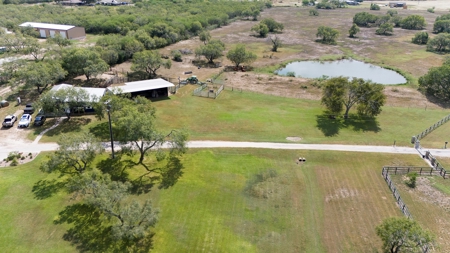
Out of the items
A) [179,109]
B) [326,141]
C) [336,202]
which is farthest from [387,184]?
[179,109]

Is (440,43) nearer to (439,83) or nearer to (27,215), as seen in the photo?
(439,83)

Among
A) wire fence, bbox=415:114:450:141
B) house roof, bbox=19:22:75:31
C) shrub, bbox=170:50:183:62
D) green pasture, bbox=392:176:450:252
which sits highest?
house roof, bbox=19:22:75:31

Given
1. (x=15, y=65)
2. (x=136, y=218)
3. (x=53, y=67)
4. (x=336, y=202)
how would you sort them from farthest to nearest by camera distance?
1. (x=15, y=65)
2. (x=53, y=67)
3. (x=336, y=202)
4. (x=136, y=218)

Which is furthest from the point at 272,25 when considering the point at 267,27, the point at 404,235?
the point at 404,235

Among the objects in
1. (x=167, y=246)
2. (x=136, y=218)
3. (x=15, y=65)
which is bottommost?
(x=167, y=246)

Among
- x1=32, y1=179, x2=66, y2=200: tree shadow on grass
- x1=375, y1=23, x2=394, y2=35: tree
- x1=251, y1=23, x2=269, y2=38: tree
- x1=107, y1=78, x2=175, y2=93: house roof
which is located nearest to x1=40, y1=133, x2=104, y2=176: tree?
x1=32, y1=179, x2=66, y2=200: tree shadow on grass

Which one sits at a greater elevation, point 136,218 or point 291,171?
point 136,218

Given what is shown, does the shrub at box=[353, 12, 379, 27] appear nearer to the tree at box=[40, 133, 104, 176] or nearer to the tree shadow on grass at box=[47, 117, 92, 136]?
the tree shadow on grass at box=[47, 117, 92, 136]

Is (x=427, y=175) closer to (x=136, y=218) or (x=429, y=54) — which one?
(x=136, y=218)
